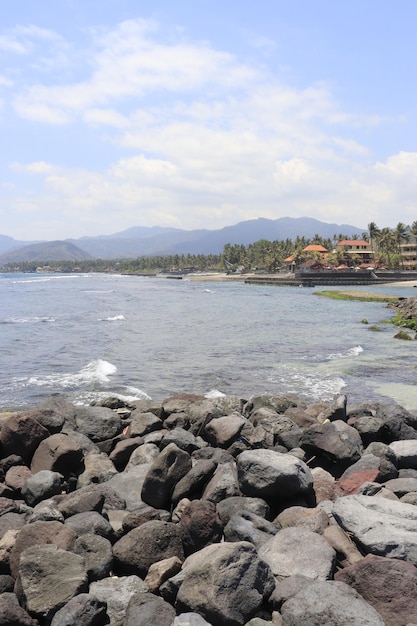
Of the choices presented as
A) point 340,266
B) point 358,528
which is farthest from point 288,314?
point 340,266

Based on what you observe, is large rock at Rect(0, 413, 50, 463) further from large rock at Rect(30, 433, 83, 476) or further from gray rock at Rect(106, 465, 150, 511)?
gray rock at Rect(106, 465, 150, 511)

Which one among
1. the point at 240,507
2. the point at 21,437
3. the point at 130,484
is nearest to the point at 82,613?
the point at 240,507

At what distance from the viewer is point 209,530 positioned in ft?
21.1

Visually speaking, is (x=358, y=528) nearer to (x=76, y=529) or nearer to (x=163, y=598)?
(x=163, y=598)

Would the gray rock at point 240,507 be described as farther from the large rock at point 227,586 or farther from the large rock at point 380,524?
the large rock at point 227,586

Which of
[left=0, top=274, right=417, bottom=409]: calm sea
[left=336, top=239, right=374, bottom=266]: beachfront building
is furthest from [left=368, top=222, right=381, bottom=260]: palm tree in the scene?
[left=0, top=274, right=417, bottom=409]: calm sea

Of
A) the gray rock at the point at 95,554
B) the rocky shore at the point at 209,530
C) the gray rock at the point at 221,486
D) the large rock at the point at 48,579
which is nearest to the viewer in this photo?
the rocky shore at the point at 209,530

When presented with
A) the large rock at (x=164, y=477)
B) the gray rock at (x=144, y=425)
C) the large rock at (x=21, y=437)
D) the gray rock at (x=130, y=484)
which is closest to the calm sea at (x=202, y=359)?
the gray rock at (x=144, y=425)

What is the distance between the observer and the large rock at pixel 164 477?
777 centimetres

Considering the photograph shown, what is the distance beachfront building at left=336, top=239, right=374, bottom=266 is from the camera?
142 m

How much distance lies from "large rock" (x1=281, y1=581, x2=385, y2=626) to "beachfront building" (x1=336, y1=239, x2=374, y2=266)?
143 meters

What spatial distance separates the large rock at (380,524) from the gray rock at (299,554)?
0.46 m

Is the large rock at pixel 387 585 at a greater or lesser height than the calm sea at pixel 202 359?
greater

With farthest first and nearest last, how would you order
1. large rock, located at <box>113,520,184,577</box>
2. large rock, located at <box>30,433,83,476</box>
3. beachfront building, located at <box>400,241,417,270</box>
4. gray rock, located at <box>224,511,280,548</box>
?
beachfront building, located at <box>400,241,417,270</box> → large rock, located at <box>30,433,83,476</box> → gray rock, located at <box>224,511,280,548</box> → large rock, located at <box>113,520,184,577</box>
